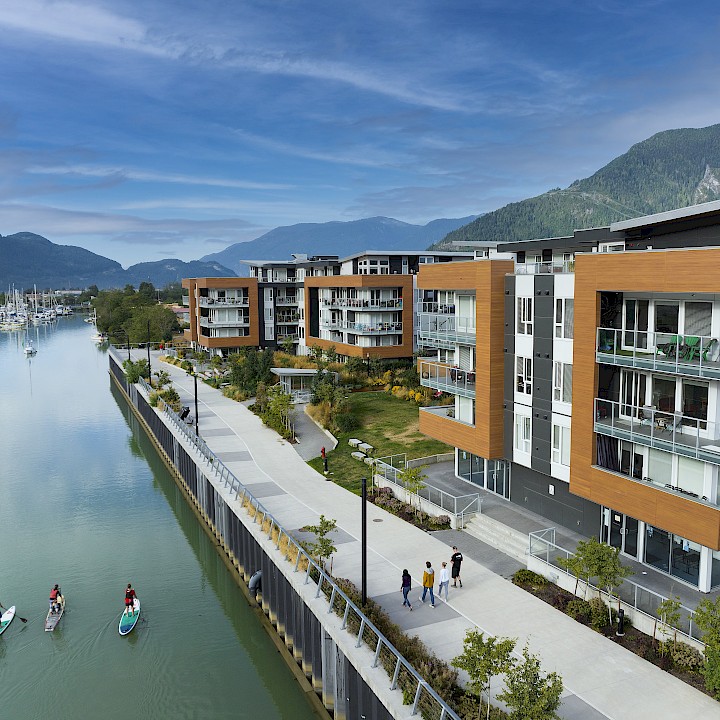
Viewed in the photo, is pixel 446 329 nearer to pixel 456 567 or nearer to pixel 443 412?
pixel 443 412

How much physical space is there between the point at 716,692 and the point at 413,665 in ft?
23.8

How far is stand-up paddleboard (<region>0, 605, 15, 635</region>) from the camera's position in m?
25.8

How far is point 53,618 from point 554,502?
20202 mm

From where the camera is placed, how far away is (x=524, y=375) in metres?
29.2

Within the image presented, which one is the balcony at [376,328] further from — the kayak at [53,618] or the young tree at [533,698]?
the young tree at [533,698]

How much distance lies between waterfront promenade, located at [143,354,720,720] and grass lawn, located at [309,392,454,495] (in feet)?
5.62

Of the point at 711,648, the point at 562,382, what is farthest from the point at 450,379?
the point at 711,648

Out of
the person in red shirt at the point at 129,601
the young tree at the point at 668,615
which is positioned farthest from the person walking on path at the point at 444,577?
the person in red shirt at the point at 129,601

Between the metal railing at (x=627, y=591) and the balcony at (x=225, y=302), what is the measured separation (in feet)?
207

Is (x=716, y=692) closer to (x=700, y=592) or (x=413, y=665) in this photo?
(x=700, y=592)

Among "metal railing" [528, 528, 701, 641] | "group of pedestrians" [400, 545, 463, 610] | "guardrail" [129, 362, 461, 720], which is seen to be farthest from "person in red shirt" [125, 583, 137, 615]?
"metal railing" [528, 528, 701, 641]

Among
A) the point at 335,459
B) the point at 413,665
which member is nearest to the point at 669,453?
the point at 413,665

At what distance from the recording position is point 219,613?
28031 mm

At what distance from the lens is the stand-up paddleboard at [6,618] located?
2575cm
